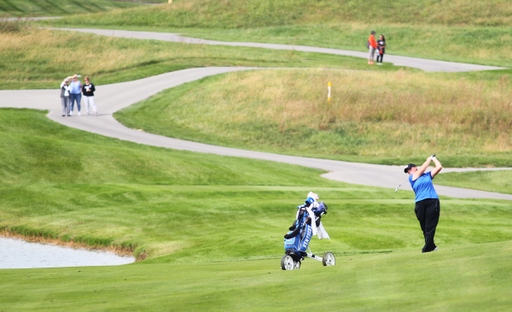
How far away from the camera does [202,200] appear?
80.5 ft

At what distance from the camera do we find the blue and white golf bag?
486 inches

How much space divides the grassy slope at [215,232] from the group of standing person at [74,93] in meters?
1.75

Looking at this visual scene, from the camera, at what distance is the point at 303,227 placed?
12461 mm

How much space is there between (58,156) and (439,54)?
44362mm

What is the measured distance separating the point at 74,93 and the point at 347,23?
40254mm

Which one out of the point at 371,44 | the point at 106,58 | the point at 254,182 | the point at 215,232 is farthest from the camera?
the point at 106,58

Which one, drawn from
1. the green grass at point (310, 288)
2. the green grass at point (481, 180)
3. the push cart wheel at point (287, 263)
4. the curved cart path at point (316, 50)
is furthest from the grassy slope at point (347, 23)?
the green grass at point (310, 288)

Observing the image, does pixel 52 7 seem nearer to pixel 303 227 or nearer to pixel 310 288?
pixel 303 227

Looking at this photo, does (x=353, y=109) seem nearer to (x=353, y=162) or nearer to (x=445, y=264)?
(x=353, y=162)

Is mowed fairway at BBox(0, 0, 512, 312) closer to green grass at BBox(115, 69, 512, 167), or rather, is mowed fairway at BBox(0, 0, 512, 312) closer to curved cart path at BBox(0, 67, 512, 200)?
green grass at BBox(115, 69, 512, 167)

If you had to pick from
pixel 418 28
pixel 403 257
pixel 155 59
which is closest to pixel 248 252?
pixel 403 257

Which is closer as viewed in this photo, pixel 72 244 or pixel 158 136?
pixel 72 244

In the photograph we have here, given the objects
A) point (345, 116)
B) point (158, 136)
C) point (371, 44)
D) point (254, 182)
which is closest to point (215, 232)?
point (254, 182)

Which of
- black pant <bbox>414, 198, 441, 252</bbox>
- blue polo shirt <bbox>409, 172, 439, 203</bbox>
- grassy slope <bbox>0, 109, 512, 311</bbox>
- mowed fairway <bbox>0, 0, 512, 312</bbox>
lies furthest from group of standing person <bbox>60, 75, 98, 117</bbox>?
black pant <bbox>414, 198, 441, 252</bbox>
